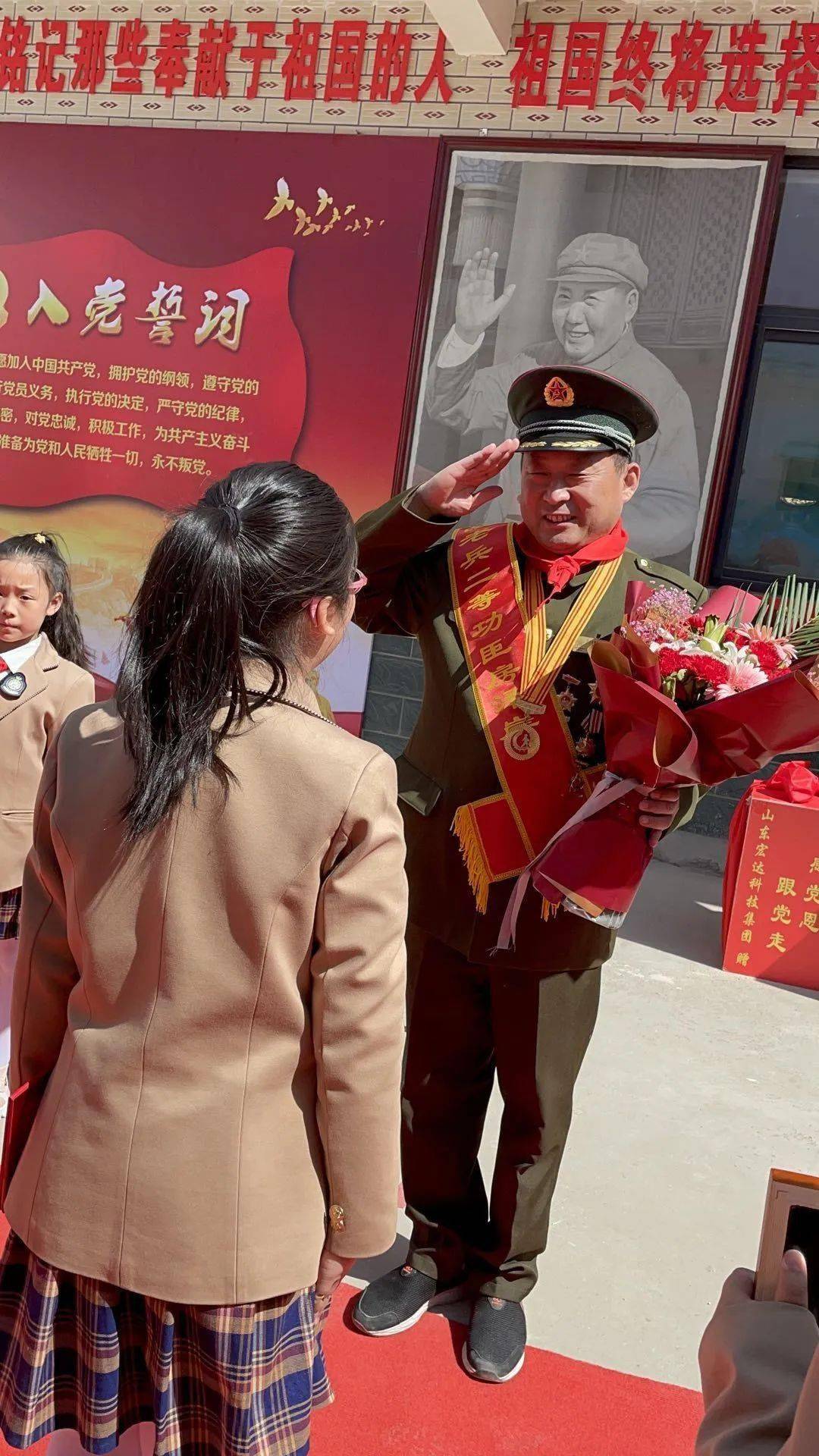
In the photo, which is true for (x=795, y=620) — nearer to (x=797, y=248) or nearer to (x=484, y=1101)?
(x=484, y=1101)

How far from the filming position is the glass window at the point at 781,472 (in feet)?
16.7

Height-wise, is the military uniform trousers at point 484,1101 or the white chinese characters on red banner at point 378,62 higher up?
the white chinese characters on red banner at point 378,62

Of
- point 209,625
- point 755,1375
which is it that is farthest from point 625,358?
point 755,1375

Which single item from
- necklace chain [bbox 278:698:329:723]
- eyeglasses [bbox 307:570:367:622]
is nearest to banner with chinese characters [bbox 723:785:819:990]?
eyeglasses [bbox 307:570:367:622]

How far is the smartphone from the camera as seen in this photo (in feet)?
2.95

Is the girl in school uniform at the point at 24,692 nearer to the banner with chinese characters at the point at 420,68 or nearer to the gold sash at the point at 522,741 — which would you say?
the gold sash at the point at 522,741

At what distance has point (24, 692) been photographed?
102 inches

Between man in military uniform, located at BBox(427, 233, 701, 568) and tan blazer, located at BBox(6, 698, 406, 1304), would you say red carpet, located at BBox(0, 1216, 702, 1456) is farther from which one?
man in military uniform, located at BBox(427, 233, 701, 568)

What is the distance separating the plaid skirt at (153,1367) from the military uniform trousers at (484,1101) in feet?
2.54

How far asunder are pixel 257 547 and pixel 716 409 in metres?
4.27

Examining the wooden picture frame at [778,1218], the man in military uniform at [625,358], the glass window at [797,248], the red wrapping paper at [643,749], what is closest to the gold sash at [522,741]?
the red wrapping paper at [643,749]

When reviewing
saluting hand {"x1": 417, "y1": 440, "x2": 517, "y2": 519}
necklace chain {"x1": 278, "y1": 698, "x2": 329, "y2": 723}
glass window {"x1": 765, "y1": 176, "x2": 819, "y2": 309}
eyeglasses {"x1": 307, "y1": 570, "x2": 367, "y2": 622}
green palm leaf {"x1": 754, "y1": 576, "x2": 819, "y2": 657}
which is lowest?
necklace chain {"x1": 278, "y1": 698, "x2": 329, "y2": 723}

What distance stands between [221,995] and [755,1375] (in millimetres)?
590

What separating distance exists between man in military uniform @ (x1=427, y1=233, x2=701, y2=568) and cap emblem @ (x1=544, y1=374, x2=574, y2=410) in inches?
125
